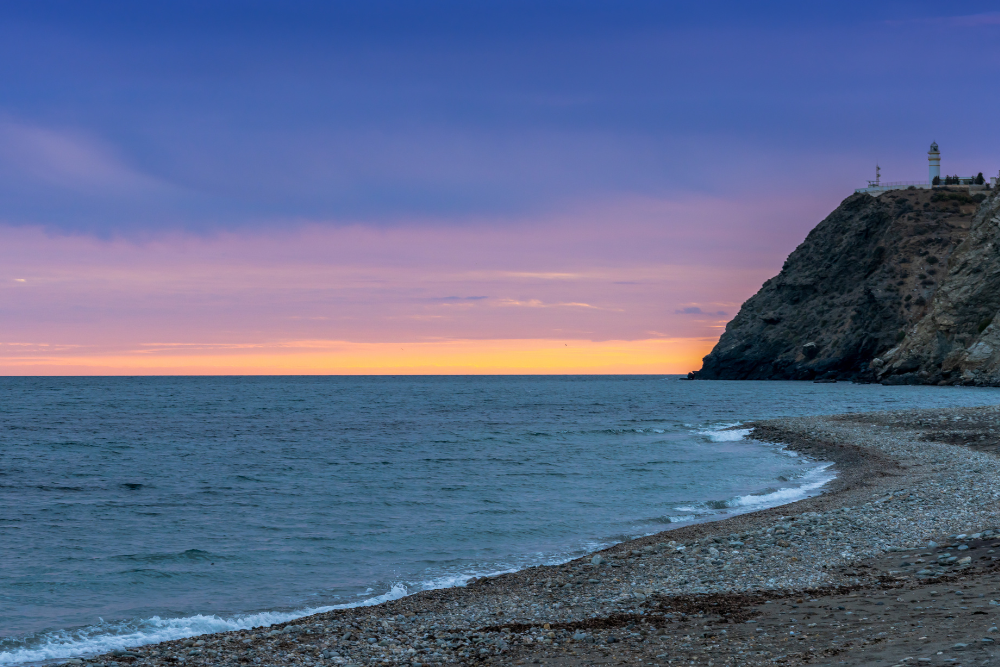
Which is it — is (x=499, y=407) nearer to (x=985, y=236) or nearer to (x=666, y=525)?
(x=985, y=236)

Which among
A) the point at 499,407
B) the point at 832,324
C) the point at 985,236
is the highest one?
the point at 985,236

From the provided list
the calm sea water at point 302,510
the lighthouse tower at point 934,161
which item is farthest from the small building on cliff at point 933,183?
the calm sea water at point 302,510

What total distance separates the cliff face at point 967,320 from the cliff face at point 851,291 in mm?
8167

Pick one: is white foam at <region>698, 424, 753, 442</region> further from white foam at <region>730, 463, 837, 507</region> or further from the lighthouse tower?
the lighthouse tower

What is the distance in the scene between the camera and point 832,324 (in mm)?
127250

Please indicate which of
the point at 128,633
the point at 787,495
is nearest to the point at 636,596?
the point at 128,633

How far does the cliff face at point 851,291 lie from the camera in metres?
117

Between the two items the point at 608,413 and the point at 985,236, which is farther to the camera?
the point at 985,236

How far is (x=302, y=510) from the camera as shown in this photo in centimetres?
2336

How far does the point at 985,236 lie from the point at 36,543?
99.6 meters

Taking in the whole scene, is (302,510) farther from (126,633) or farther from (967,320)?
(967,320)

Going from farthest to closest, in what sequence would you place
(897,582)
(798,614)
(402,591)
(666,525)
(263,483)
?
1. (263,483)
2. (666,525)
3. (402,591)
4. (897,582)
5. (798,614)

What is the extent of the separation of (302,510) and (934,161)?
147 m

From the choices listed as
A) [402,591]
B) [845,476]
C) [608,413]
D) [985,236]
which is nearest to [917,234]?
[985,236]
